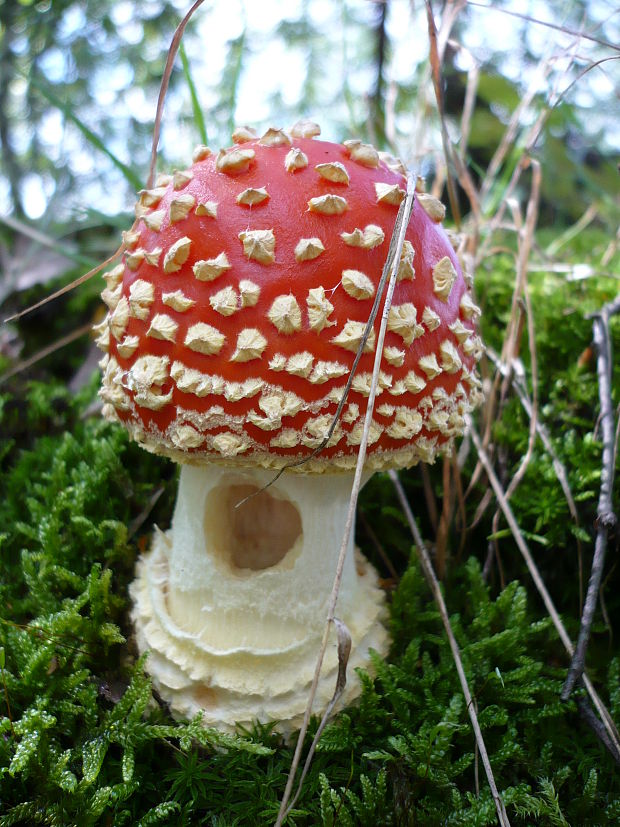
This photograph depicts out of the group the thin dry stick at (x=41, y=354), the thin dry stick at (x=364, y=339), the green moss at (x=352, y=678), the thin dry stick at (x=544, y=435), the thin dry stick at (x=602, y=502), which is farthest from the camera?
the thin dry stick at (x=41, y=354)

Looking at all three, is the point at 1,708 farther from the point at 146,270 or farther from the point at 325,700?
the point at 146,270

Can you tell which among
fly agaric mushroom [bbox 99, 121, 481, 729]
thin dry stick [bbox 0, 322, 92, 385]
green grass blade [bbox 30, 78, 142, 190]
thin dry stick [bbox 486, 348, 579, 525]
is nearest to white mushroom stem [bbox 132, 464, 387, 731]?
fly agaric mushroom [bbox 99, 121, 481, 729]

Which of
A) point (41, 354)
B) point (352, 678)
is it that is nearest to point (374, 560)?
point (352, 678)

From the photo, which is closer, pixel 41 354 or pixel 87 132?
pixel 87 132

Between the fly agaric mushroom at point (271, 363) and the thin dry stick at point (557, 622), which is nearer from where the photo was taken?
the fly agaric mushroom at point (271, 363)

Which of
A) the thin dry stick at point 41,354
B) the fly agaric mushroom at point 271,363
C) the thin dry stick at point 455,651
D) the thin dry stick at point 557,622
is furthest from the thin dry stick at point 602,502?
the thin dry stick at point 41,354

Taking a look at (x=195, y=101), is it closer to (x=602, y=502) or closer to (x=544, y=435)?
(x=544, y=435)

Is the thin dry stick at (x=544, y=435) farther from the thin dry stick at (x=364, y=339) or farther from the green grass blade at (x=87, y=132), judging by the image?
the green grass blade at (x=87, y=132)

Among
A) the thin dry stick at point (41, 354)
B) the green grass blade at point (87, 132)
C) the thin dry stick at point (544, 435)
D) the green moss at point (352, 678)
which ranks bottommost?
the green moss at point (352, 678)
